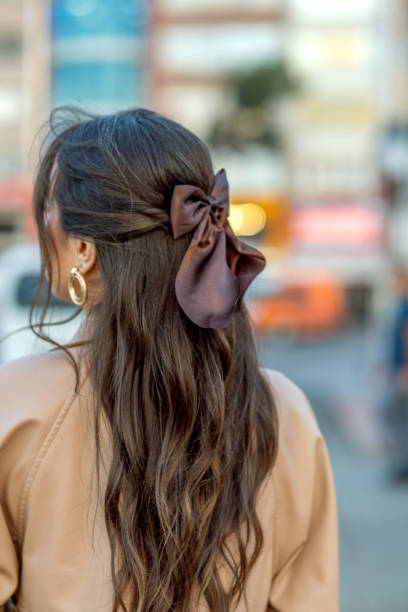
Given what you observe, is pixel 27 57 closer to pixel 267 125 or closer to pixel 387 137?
pixel 267 125

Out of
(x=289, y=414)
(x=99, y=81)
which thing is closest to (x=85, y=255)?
(x=289, y=414)

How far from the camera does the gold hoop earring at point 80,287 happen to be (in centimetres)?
118

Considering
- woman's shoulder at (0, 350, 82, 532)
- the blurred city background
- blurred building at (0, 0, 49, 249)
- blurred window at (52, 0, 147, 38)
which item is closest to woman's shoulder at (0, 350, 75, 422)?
woman's shoulder at (0, 350, 82, 532)

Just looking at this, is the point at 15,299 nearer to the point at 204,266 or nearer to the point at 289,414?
the point at 289,414

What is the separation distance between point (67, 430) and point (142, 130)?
473mm

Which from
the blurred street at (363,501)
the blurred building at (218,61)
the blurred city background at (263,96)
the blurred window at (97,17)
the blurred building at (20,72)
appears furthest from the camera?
the blurred building at (20,72)

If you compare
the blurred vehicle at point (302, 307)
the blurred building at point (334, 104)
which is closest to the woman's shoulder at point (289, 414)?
the blurred vehicle at point (302, 307)

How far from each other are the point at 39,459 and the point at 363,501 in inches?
163

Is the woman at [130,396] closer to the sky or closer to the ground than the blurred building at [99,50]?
closer to the ground

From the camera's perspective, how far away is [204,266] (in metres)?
1.11

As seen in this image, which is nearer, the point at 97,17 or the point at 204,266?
the point at 204,266

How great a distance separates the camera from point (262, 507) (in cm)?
129

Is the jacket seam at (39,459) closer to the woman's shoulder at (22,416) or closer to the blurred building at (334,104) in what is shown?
the woman's shoulder at (22,416)

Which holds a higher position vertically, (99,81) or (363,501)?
(99,81)
